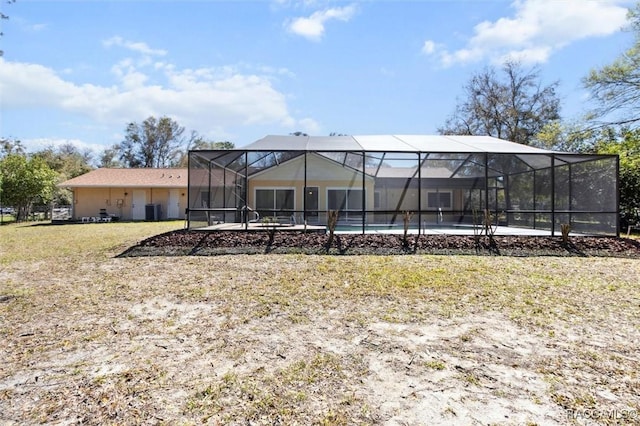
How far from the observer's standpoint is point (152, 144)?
118 ft

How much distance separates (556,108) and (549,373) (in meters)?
26.7

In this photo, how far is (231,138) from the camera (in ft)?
129

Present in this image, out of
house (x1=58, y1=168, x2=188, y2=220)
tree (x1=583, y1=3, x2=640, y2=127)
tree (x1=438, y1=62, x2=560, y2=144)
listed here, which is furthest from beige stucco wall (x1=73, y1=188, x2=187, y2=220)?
tree (x1=583, y1=3, x2=640, y2=127)

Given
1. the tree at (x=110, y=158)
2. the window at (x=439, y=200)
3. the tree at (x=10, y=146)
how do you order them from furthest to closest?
1. the tree at (x=110, y=158)
2. the tree at (x=10, y=146)
3. the window at (x=439, y=200)

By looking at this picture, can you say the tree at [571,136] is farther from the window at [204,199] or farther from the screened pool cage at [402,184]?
the window at [204,199]

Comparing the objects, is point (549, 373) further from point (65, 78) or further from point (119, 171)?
point (119, 171)

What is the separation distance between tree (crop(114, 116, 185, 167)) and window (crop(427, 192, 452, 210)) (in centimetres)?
2916

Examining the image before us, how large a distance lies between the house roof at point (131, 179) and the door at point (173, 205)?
0.61 metres

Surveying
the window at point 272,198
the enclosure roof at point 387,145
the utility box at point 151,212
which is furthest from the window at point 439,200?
the utility box at point 151,212

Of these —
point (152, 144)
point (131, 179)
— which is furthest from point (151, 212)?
point (152, 144)

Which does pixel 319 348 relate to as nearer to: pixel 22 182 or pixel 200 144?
pixel 22 182

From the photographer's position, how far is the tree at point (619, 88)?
1504 centimetres

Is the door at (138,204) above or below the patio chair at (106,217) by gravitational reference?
above

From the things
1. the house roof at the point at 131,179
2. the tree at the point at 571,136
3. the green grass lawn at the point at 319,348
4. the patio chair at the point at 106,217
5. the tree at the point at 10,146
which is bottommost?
the green grass lawn at the point at 319,348
